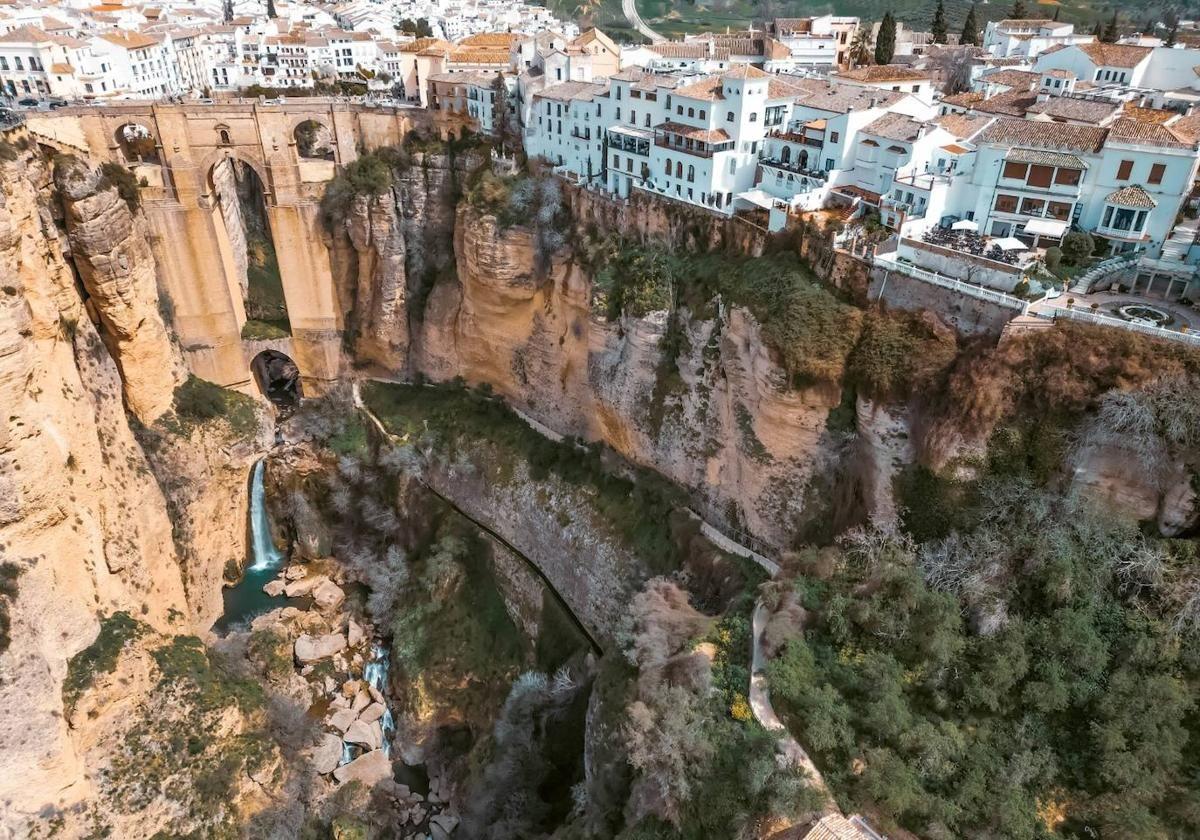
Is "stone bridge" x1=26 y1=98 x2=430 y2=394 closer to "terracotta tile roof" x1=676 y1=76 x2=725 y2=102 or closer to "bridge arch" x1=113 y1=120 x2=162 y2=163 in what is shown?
"bridge arch" x1=113 y1=120 x2=162 y2=163

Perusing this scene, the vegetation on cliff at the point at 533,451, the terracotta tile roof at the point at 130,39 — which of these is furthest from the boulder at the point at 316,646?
the terracotta tile roof at the point at 130,39

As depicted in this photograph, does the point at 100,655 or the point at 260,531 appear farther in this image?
the point at 260,531

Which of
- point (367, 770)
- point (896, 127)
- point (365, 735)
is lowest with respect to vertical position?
point (367, 770)

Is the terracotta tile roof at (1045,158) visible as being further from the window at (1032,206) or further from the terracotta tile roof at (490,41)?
the terracotta tile roof at (490,41)

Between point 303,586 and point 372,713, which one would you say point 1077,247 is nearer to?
point 372,713

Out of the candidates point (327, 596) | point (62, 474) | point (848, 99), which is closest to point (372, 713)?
point (327, 596)

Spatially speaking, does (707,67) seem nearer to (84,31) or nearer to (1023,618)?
(1023,618)

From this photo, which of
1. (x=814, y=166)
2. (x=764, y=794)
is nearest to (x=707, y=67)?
(x=814, y=166)
